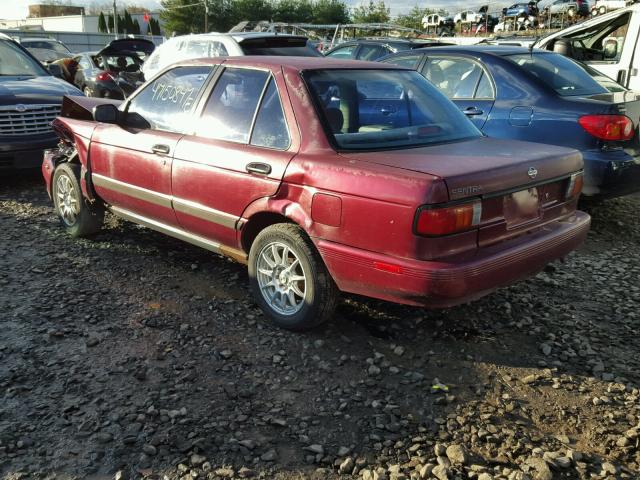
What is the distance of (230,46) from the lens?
8.11m

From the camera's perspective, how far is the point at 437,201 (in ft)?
9.60

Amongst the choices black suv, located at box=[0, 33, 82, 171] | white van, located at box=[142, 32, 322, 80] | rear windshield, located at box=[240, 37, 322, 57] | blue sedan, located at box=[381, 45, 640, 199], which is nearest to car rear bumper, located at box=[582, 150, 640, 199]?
blue sedan, located at box=[381, 45, 640, 199]

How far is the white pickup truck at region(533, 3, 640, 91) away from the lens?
336 inches

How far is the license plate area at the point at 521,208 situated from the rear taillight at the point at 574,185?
0.38m

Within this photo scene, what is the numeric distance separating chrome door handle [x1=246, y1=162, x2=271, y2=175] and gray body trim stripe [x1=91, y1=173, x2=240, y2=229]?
1.15 ft

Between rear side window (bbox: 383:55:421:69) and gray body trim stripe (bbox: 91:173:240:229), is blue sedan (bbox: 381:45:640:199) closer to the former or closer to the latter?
rear side window (bbox: 383:55:421:69)

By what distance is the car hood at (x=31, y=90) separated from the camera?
7.01 m

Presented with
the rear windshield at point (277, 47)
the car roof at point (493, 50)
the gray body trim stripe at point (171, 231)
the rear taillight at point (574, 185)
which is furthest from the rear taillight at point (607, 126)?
the rear windshield at point (277, 47)

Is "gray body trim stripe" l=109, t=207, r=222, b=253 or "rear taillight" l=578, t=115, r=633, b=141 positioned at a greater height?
"rear taillight" l=578, t=115, r=633, b=141

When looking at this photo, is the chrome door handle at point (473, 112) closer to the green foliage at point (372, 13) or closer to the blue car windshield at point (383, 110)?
the blue car windshield at point (383, 110)

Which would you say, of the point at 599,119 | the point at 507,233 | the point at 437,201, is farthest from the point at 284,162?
the point at 599,119

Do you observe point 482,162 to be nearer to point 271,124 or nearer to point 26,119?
point 271,124

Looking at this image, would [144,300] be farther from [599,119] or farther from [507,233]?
[599,119]

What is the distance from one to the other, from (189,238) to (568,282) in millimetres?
2865
